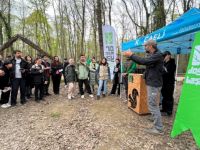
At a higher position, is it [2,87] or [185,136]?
[2,87]

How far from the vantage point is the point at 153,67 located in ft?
14.9

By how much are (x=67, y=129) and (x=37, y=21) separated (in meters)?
23.4

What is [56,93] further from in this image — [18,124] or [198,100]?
[198,100]

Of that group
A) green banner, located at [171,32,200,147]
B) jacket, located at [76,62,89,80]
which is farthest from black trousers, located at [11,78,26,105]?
Answer: green banner, located at [171,32,200,147]

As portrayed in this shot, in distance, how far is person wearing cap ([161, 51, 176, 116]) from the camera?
19.4ft

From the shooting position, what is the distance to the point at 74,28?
92.8 feet

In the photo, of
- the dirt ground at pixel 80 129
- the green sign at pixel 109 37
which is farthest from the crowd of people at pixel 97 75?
the green sign at pixel 109 37

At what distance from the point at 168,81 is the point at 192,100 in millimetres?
2070

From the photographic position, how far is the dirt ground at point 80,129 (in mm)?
4285

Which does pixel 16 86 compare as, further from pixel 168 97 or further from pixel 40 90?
pixel 168 97

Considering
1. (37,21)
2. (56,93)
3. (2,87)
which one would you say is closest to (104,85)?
(56,93)

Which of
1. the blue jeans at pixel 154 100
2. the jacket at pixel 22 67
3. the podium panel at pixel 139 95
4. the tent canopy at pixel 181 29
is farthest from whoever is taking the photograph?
the jacket at pixel 22 67

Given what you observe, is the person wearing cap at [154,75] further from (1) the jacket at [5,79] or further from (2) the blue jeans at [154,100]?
(1) the jacket at [5,79]

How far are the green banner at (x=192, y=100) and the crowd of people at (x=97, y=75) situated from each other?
21.7 inches
